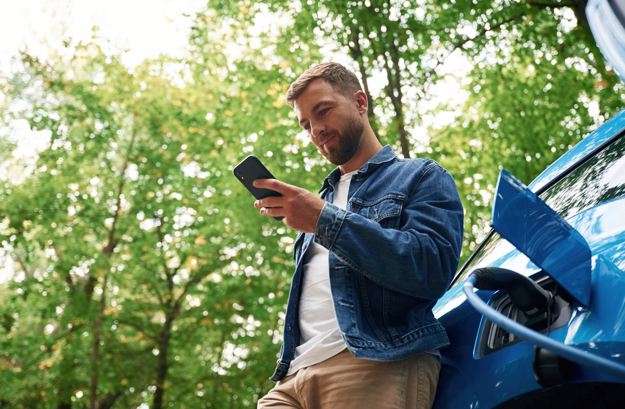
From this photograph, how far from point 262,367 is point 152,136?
4.56 m

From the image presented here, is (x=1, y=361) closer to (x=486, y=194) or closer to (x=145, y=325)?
(x=145, y=325)

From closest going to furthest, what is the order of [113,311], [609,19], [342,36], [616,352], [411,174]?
[616,352] < [609,19] < [411,174] < [342,36] < [113,311]

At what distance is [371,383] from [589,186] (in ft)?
2.53

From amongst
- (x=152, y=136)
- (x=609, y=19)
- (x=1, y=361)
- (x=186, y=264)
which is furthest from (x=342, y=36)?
(x=1, y=361)

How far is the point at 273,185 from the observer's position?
4.90ft

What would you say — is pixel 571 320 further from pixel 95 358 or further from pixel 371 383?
pixel 95 358

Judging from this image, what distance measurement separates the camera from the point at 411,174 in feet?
5.32

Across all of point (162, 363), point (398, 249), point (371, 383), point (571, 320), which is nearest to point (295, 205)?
point (398, 249)

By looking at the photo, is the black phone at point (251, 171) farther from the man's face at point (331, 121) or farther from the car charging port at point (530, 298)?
the car charging port at point (530, 298)

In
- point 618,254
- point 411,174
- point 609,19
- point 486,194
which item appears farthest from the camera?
point 486,194

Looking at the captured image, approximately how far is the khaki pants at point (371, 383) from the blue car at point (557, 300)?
0.22 ft

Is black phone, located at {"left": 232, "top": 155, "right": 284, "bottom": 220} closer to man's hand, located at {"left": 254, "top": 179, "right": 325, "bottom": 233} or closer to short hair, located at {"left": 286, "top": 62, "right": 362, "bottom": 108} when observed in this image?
man's hand, located at {"left": 254, "top": 179, "right": 325, "bottom": 233}

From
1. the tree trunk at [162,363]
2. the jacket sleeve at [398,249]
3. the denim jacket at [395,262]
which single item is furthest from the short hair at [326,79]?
the tree trunk at [162,363]

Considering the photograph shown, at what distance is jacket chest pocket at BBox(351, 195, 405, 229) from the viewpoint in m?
1.53
